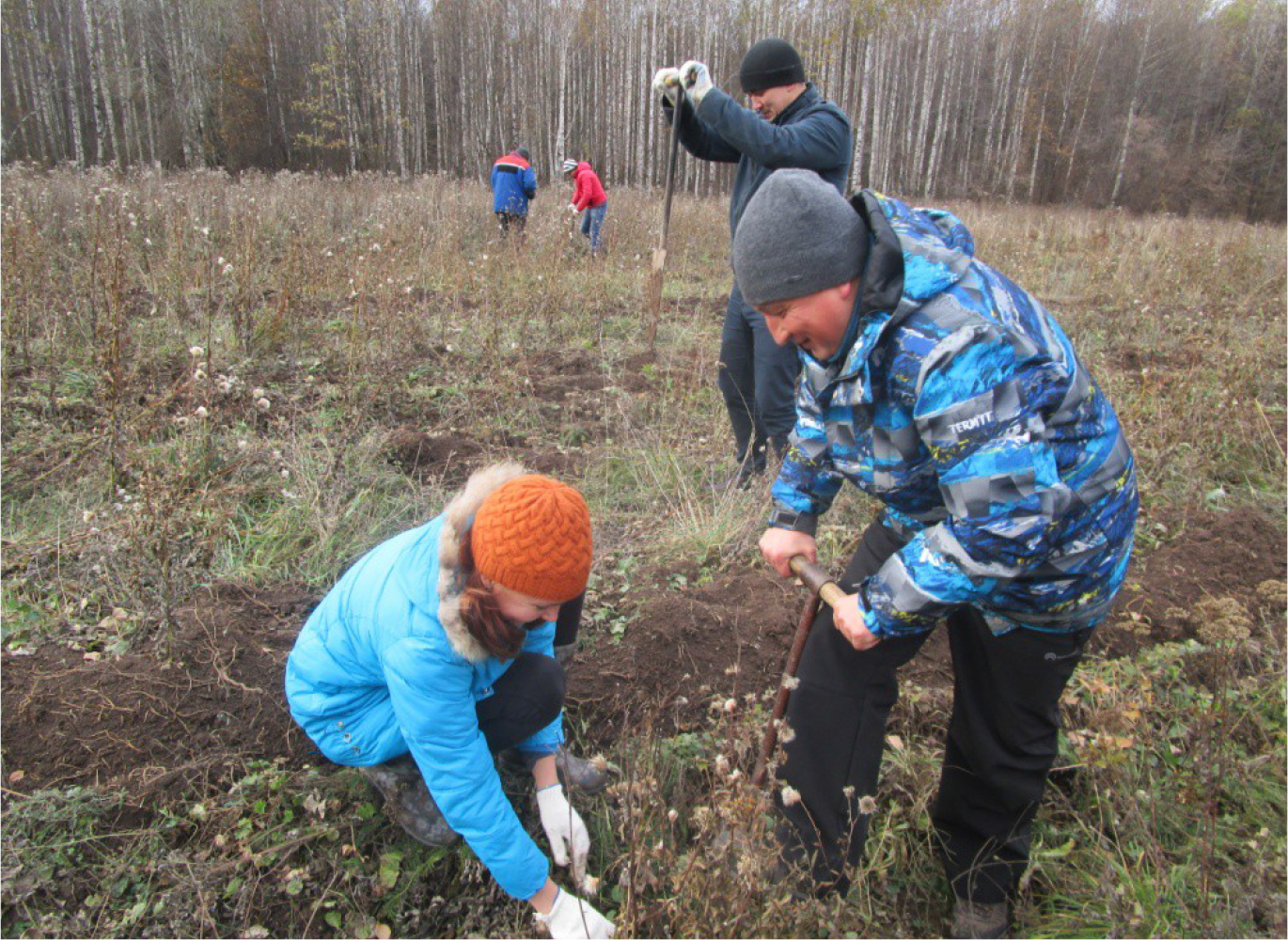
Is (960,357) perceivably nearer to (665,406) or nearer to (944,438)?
(944,438)

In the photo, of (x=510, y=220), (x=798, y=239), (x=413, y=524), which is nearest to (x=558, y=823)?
(x=798, y=239)

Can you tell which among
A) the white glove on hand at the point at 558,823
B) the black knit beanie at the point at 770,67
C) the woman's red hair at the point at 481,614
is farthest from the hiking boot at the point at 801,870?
the black knit beanie at the point at 770,67

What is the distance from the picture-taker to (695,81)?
3361 millimetres

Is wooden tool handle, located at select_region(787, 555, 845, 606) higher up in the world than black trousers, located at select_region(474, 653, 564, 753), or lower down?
higher up

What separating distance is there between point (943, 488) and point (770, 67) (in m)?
2.48

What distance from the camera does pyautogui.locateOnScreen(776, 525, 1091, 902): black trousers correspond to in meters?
1.58

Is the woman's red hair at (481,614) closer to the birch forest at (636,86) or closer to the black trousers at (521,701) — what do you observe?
the black trousers at (521,701)

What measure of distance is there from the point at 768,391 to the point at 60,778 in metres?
2.71

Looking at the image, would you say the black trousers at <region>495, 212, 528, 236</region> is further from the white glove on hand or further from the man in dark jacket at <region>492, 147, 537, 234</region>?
the white glove on hand

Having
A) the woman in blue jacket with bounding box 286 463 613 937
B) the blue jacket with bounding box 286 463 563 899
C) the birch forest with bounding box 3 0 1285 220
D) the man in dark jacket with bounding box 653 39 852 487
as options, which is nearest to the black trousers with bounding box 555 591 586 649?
the woman in blue jacket with bounding box 286 463 613 937

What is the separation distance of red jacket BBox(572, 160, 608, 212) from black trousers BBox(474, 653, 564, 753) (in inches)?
341

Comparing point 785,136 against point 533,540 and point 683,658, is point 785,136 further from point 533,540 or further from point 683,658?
point 533,540

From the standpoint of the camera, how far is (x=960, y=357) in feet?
3.93

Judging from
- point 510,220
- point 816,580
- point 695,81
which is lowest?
point 816,580
